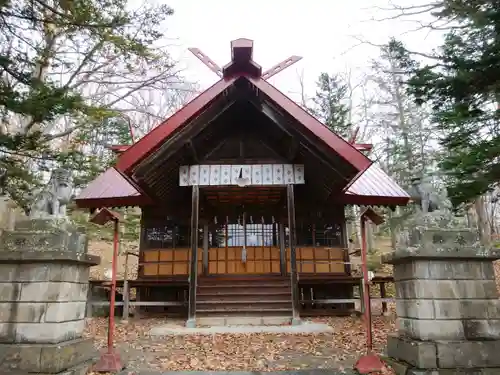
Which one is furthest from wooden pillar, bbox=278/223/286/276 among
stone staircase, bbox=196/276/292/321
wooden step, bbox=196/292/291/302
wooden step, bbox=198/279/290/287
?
wooden step, bbox=196/292/291/302

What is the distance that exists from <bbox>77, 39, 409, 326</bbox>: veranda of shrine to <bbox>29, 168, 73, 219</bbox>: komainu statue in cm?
166

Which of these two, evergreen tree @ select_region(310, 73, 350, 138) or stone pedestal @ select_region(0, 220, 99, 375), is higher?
evergreen tree @ select_region(310, 73, 350, 138)

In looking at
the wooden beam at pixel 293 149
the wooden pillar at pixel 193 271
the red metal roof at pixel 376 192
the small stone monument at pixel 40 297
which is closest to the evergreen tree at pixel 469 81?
the red metal roof at pixel 376 192

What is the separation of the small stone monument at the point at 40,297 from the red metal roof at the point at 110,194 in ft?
17.4

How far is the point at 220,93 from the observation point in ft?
25.1

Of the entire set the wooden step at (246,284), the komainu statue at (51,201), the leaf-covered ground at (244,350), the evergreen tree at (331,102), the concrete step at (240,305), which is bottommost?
the leaf-covered ground at (244,350)

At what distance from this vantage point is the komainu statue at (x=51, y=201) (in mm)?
5035

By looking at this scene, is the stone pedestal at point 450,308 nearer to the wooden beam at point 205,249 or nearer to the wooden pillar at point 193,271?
the wooden pillar at point 193,271

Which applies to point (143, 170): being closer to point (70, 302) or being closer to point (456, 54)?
point (70, 302)

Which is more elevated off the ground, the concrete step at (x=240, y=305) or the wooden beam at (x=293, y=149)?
the wooden beam at (x=293, y=149)

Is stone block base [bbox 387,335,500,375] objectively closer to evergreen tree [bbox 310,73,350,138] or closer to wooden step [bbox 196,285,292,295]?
wooden step [bbox 196,285,292,295]

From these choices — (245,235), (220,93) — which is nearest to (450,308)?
(220,93)

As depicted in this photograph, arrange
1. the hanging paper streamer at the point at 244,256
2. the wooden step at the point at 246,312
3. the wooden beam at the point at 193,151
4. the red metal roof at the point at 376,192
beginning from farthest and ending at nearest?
the hanging paper streamer at the point at 244,256, the red metal roof at the point at 376,192, the wooden step at the point at 246,312, the wooden beam at the point at 193,151

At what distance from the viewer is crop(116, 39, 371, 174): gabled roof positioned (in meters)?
6.74
